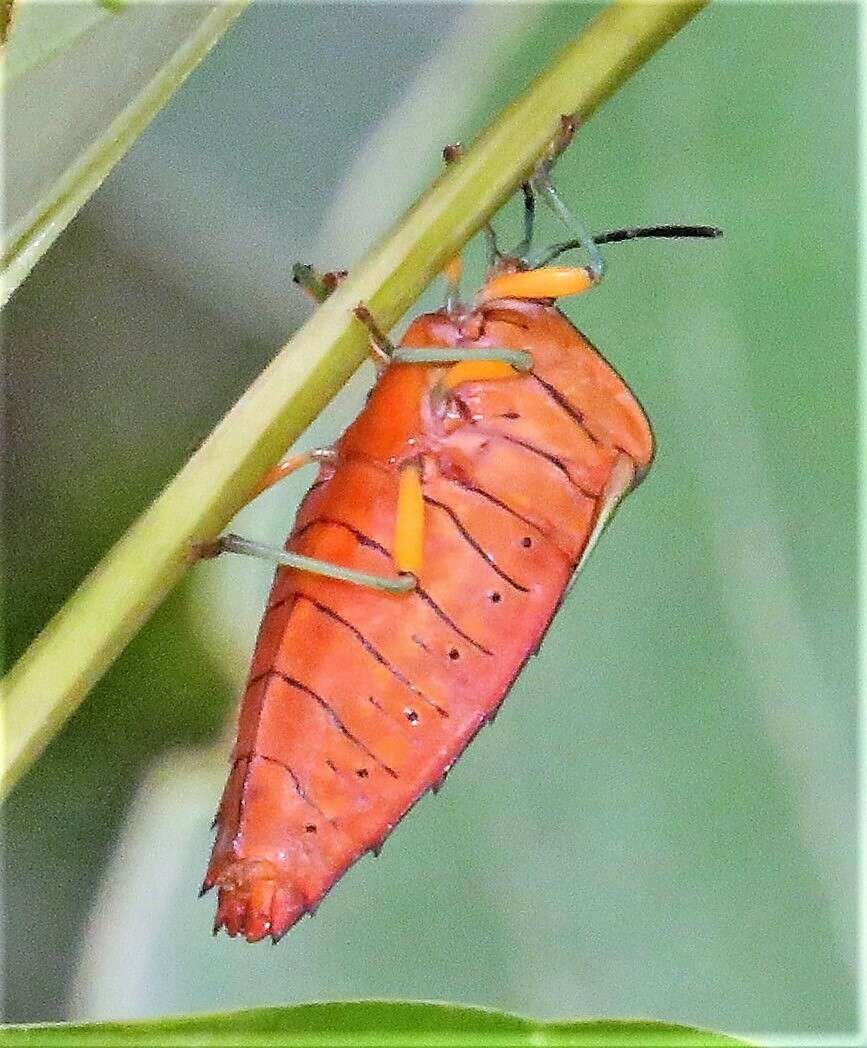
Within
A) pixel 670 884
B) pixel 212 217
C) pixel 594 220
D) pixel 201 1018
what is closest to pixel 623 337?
pixel 594 220

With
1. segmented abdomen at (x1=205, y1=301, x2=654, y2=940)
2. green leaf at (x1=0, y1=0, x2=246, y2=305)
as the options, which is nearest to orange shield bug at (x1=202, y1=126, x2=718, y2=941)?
segmented abdomen at (x1=205, y1=301, x2=654, y2=940)

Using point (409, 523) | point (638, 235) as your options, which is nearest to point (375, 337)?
point (409, 523)

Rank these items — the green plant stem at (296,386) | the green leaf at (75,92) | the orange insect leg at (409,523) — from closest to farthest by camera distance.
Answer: the green plant stem at (296,386), the green leaf at (75,92), the orange insect leg at (409,523)

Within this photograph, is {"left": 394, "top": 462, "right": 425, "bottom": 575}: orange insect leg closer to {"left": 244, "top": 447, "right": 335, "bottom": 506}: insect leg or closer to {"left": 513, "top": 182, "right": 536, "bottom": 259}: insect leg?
{"left": 244, "top": 447, "right": 335, "bottom": 506}: insect leg

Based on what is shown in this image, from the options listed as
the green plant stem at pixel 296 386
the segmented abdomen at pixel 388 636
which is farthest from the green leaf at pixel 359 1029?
the green plant stem at pixel 296 386

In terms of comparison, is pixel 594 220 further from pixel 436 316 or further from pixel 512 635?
pixel 512 635

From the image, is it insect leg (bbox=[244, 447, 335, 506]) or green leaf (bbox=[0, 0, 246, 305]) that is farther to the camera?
insect leg (bbox=[244, 447, 335, 506])

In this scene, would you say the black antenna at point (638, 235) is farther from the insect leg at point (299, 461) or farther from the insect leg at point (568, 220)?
the insect leg at point (299, 461)
